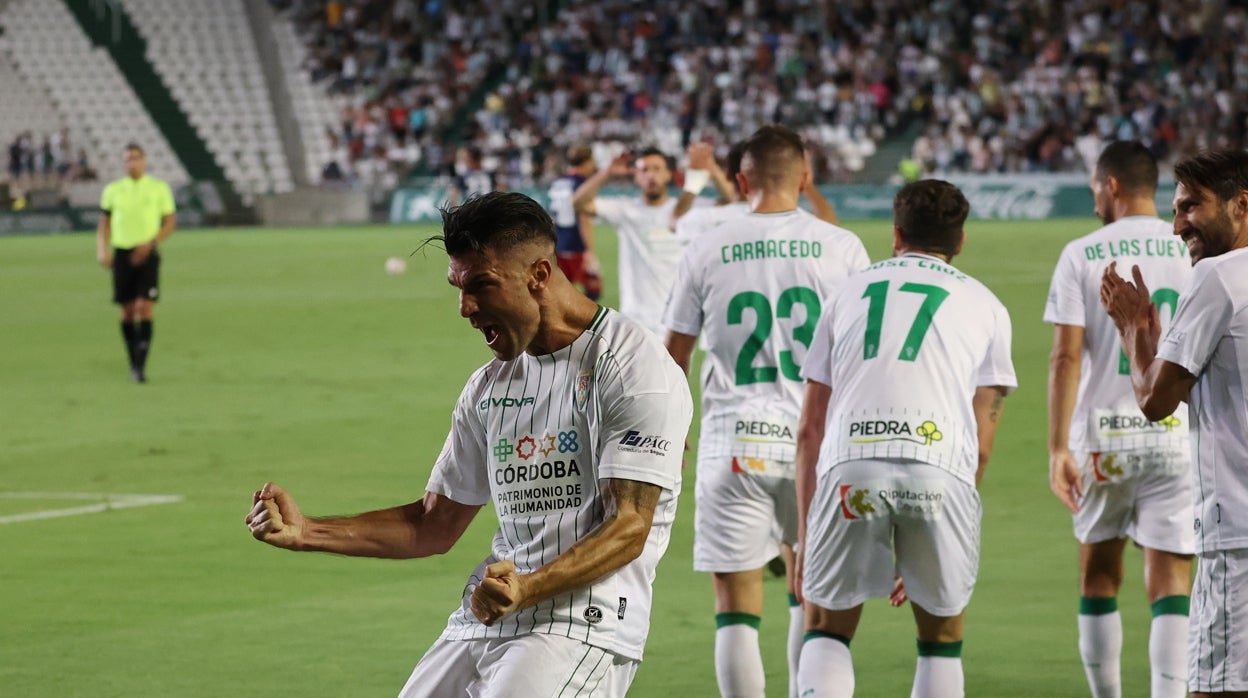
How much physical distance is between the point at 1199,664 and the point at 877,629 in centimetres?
376

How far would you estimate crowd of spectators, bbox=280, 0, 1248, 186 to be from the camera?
46.7 m

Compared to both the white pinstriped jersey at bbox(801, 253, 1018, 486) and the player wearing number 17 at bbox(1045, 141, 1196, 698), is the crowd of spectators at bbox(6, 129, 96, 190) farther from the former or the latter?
the white pinstriped jersey at bbox(801, 253, 1018, 486)

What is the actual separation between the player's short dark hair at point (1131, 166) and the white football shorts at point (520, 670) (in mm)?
3566

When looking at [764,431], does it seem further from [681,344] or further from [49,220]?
[49,220]

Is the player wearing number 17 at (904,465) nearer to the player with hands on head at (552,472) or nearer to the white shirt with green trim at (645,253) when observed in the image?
the player with hands on head at (552,472)

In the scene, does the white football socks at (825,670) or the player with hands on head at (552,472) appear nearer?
the player with hands on head at (552,472)

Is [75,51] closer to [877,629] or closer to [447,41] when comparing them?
[447,41]

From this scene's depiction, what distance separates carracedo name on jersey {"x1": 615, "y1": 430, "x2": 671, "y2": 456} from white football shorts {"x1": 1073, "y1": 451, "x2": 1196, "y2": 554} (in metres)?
3.37

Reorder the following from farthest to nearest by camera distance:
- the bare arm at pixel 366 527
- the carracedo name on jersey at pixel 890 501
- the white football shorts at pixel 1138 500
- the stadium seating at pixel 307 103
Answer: the stadium seating at pixel 307 103 → the white football shorts at pixel 1138 500 → the carracedo name on jersey at pixel 890 501 → the bare arm at pixel 366 527

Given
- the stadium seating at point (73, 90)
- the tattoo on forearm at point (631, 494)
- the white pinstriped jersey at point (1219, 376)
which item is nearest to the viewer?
the tattoo on forearm at point (631, 494)

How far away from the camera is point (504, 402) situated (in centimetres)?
442

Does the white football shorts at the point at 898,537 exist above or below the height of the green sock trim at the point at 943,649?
above

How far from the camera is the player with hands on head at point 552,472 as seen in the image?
4.17 m

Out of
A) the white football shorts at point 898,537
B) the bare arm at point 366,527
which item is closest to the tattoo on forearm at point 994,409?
the white football shorts at point 898,537
